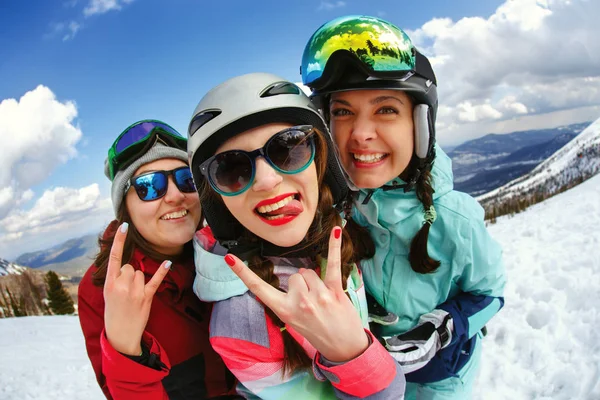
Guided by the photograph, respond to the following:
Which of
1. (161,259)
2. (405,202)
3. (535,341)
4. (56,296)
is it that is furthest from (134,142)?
(56,296)

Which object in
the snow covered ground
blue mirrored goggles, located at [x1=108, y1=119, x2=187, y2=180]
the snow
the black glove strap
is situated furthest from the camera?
the snow

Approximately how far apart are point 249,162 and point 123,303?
1.20 meters

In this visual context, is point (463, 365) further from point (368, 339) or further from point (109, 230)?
point (109, 230)

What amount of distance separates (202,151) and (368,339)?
4.64ft

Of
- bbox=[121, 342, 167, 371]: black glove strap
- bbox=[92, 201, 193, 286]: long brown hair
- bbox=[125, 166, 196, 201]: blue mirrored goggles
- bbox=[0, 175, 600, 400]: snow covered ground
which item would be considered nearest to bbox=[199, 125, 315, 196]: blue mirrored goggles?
bbox=[125, 166, 196, 201]: blue mirrored goggles

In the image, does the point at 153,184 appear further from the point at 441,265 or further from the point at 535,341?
the point at 535,341

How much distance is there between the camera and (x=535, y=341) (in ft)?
18.1

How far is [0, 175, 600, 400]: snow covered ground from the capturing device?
4762 mm

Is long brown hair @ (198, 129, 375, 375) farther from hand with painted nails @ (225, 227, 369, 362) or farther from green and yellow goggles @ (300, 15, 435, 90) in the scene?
green and yellow goggles @ (300, 15, 435, 90)

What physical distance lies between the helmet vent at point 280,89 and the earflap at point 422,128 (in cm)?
89

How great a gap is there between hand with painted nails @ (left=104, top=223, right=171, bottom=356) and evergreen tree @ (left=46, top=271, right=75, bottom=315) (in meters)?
42.7

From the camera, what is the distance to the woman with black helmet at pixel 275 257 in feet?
5.46

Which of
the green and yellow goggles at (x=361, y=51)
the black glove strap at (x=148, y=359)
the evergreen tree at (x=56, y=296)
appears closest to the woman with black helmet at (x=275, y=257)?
the green and yellow goggles at (x=361, y=51)

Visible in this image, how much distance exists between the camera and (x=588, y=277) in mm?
6977
